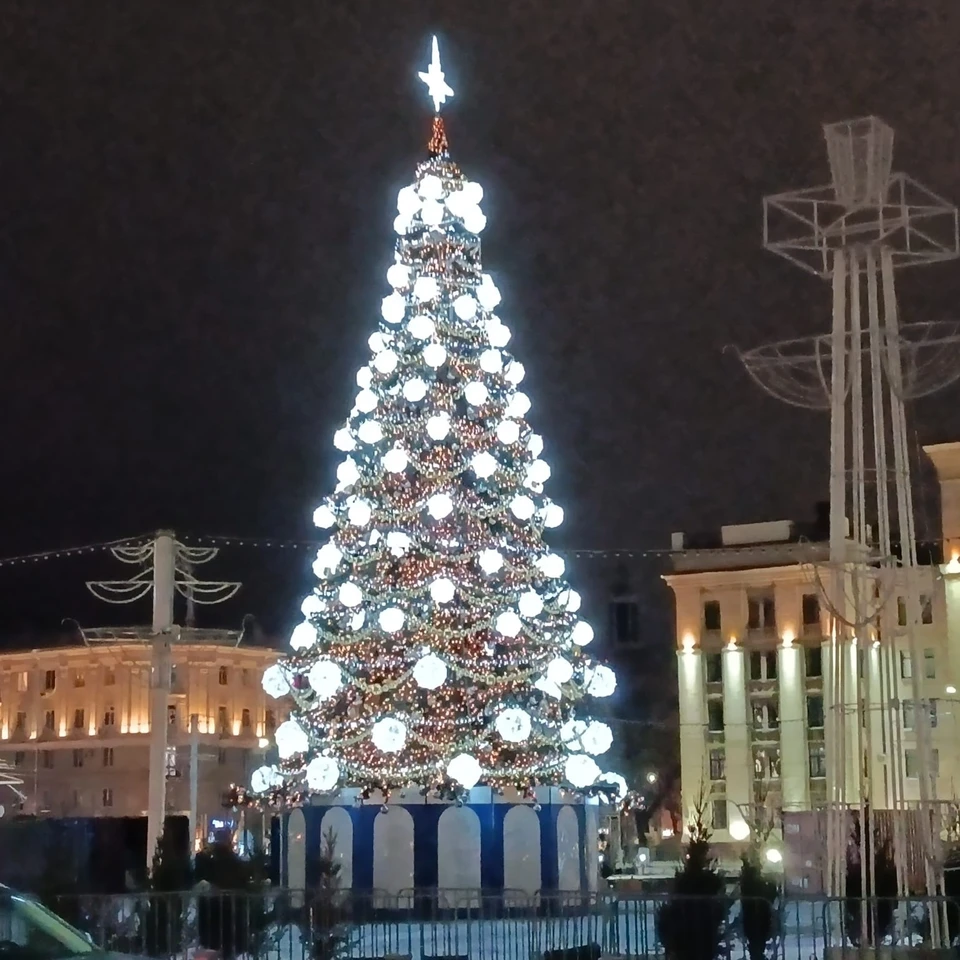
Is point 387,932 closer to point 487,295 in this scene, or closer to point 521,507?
point 521,507

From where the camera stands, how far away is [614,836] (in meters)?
55.3

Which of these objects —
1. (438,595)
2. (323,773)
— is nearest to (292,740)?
(323,773)

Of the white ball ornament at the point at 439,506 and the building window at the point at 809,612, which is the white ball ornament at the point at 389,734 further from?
the building window at the point at 809,612

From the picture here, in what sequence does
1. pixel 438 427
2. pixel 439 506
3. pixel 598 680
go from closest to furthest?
pixel 439 506 < pixel 438 427 < pixel 598 680

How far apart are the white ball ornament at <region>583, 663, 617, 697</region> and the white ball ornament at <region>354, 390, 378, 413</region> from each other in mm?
5751

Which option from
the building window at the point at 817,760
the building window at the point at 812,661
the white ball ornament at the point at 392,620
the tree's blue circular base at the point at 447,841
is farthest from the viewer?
the building window at the point at 812,661

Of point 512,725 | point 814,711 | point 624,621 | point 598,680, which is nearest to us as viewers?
point 512,725

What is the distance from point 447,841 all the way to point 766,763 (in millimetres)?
41257

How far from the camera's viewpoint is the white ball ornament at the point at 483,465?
27.8 m

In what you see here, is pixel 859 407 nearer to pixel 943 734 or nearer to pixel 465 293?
pixel 465 293

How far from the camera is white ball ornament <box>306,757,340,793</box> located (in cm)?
2733

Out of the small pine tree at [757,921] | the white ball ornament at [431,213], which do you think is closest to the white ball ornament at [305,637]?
the white ball ornament at [431,213]

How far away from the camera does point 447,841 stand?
28.6 m

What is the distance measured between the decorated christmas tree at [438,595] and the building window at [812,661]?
133ft
